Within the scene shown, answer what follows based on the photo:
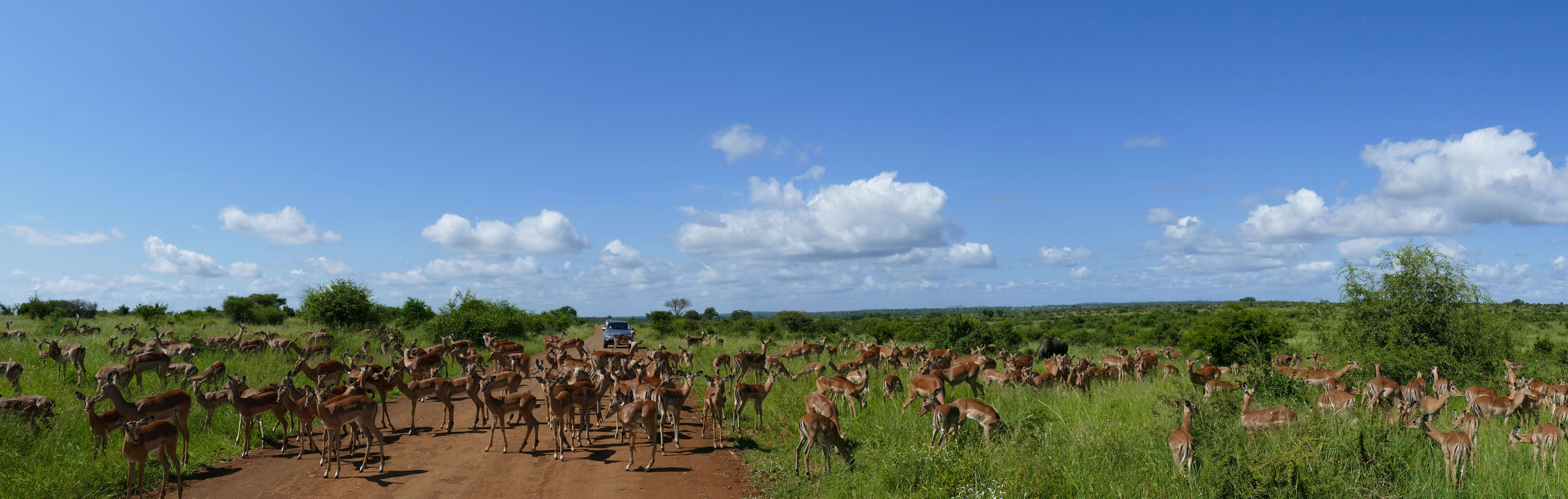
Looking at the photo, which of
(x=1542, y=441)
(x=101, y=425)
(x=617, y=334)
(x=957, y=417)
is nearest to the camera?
(x=1542, y=441)

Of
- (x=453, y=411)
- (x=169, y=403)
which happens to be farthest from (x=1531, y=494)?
(x=169, y=403)

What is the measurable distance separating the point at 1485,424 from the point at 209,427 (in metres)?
22.7

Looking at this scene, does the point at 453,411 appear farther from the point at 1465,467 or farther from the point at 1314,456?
the point at 1465,467

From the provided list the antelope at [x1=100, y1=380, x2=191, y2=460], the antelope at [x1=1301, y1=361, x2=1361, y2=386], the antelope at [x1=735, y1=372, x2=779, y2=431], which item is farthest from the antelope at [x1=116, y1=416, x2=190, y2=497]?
the antelope at [x1=1301, y1=361, x2=1361, y2=386]

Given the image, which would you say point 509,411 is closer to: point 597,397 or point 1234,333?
point 597,397

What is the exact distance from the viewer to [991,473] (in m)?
8.62

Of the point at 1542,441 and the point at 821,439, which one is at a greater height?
the point at 821,439

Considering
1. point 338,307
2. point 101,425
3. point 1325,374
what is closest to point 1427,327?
point 1325,374

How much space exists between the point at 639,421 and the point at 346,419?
427cm

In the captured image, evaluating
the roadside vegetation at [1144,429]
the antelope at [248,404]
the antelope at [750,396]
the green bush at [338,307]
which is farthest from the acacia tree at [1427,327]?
the green bush at [338,307]

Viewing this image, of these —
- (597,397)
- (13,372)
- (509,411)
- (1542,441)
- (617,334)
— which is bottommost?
(1542,441)

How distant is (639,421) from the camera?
11.1 metres

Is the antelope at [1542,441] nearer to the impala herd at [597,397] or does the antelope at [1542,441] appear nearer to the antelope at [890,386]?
the impala herd at [597,397]

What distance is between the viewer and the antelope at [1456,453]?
348 inches
